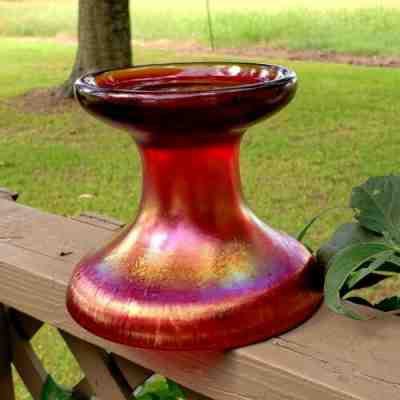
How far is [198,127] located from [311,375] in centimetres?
28

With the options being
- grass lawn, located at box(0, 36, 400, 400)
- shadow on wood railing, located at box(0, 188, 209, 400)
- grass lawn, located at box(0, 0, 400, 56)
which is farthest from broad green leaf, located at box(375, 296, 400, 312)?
grass lawn, located at box(0, 0, 400, 56)

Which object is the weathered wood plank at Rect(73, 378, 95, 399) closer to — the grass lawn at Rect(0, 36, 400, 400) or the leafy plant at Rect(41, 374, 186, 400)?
the leafy plant at Rect(41, 374, 186, 400)

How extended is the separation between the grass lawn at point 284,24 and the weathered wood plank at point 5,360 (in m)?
9.80

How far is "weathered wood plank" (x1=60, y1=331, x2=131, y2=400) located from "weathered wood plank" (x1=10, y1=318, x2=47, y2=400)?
0.26 metres

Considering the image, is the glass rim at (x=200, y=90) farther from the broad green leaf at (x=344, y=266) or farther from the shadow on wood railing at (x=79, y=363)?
the shadow on wood railing at (x=79, y=363)

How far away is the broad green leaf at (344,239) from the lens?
35.4 inches

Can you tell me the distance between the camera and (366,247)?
0.84 metres

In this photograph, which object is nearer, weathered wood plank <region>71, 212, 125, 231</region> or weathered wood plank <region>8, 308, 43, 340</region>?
weathered wood plank <region>71, 212, 125, 231</region>

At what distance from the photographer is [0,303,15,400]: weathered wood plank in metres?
1.39

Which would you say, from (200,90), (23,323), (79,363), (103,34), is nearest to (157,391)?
(79,363)

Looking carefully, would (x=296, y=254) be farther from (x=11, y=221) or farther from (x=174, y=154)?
(x=11, y=221)

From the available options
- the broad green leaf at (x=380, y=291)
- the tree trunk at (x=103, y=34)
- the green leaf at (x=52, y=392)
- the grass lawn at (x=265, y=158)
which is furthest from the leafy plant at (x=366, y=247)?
the tree trunk at (x=103, y=34)

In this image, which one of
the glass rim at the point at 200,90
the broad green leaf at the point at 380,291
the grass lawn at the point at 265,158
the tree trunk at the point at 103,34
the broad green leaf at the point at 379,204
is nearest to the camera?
the glass rim at the point at 200,90

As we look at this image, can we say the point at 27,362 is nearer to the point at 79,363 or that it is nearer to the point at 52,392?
the point at 52,392
